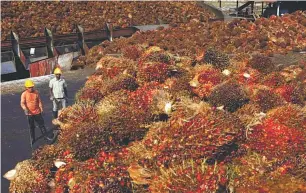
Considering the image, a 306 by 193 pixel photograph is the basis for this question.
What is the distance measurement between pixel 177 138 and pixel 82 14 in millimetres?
35714

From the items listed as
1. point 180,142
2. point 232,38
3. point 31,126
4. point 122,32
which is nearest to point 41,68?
point 122,32

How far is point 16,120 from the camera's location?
13.9m

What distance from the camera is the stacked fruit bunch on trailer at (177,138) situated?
5.21 metres

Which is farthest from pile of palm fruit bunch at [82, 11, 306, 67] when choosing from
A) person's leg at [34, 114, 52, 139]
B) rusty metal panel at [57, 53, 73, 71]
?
person's leg at [34, 114, 52, 139]

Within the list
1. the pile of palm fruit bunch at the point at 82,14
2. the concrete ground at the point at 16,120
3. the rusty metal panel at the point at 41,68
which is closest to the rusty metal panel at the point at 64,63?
the rusty metal panel at the point at 41,68

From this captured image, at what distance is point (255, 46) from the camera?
23250mm

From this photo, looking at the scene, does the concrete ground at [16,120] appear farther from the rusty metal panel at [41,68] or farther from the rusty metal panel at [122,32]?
the rusty metal panel at [122,32]

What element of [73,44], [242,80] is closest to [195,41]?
[73,44]

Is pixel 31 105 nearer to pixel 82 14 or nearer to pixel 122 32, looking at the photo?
pixel 122 32

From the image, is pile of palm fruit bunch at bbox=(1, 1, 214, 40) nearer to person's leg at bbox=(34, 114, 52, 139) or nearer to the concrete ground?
the concrete ground

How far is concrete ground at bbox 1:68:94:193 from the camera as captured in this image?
10.4 meters

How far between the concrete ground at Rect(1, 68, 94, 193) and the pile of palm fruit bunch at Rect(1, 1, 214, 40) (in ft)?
47.5

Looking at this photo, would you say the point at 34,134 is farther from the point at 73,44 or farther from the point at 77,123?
the point at 73,44

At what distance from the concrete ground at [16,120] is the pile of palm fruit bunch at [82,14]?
14481 mm
